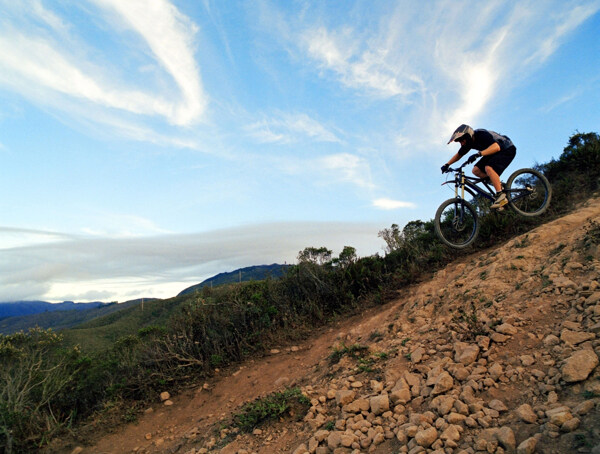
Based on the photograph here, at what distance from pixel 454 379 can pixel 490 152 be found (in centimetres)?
482

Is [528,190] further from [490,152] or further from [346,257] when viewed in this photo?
[346,257]

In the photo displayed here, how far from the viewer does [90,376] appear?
26.3 feet

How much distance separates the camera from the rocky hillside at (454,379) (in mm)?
2650

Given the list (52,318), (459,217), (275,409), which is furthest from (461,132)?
(52,318)

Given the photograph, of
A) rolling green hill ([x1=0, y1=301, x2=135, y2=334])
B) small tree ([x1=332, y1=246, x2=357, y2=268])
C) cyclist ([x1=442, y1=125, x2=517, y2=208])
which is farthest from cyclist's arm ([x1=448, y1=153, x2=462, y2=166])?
rolling green hill ([x1=0, y1=301, x2=135, y2=334])

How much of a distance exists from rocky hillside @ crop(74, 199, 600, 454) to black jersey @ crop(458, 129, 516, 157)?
74.3 inches

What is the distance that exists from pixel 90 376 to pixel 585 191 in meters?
13.4

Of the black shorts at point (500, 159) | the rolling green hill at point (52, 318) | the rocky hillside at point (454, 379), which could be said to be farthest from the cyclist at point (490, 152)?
the rolling green hill at point (52, 318)

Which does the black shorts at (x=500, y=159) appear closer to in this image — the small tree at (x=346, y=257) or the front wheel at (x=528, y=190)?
the front wheel at (x=528, y=190)

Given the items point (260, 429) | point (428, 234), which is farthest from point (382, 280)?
point (260, 429)

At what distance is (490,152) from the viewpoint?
6.63 meters

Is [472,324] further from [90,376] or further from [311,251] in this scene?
[90,376]

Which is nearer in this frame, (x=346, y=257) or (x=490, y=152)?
(x=490, y=152)

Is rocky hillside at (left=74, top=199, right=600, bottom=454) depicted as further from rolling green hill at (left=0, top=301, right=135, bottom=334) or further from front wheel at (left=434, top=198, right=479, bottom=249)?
rolling green hill at (left=0, top=301, right=135, bottom=334)
